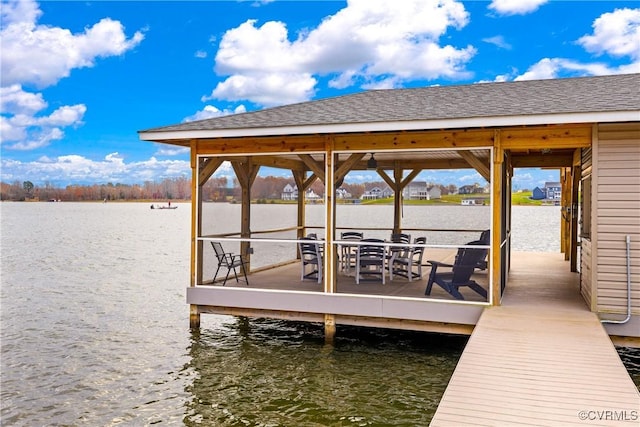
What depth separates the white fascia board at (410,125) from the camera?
6.83 m

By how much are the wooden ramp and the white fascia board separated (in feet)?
7.89

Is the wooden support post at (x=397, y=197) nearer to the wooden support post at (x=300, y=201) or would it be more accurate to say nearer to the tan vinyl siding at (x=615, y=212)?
the wooden support post at (x=300, y=201)

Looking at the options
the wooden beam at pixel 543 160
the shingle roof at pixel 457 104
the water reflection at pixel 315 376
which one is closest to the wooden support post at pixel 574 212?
the wooden beam at pixel 543 160

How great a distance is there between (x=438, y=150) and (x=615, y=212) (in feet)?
7.91

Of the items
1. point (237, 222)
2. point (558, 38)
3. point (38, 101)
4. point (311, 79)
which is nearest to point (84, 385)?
point (237, 222)

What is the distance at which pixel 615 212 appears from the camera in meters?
7.27

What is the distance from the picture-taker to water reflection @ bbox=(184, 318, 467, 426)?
6223 mm

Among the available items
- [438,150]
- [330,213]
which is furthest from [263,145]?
[438,150]

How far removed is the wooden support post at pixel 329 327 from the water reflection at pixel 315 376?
0.44 ft

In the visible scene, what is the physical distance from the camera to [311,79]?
66.1m

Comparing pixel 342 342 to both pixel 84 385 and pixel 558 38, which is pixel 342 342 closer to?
pixel 84 385

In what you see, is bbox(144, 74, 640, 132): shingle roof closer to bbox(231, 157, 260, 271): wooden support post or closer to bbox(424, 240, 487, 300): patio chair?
bbox(231, 157, 260, 271): wooden support post

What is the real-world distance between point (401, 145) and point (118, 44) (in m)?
56.8

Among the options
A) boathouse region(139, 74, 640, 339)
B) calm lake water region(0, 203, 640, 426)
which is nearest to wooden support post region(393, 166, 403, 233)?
calm lake water region(0, 203, 640, 426)
